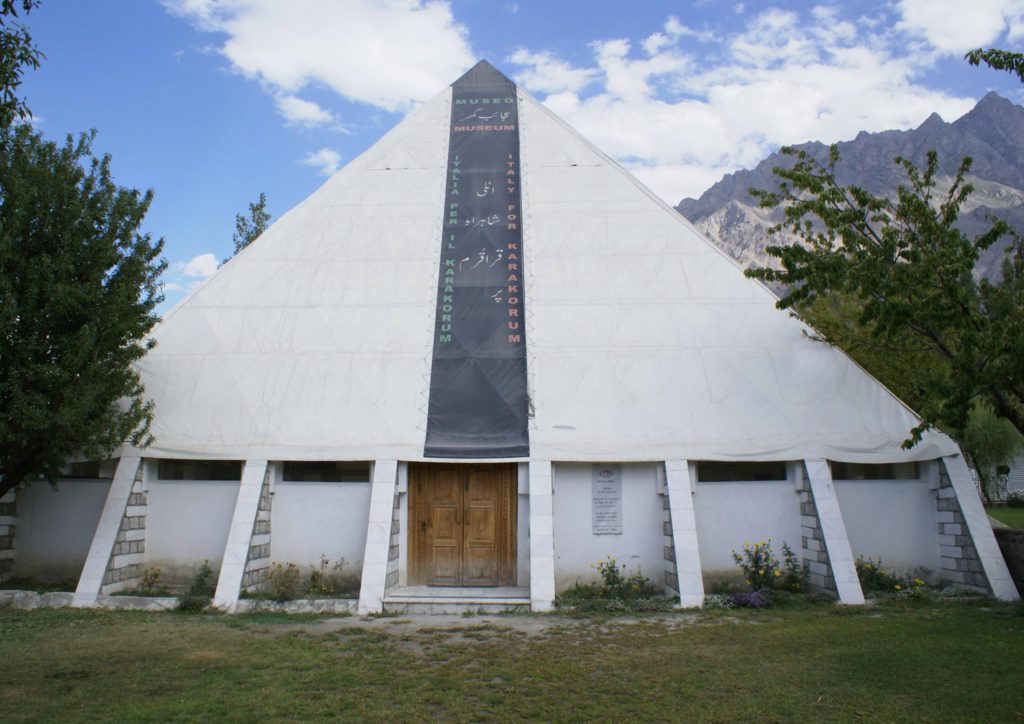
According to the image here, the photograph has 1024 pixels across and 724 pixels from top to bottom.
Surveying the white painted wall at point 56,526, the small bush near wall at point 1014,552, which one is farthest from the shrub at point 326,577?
the small bush near wall at point 1014,552

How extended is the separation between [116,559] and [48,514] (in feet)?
7.04

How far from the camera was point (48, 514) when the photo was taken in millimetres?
12312

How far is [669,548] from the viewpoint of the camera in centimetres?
1118

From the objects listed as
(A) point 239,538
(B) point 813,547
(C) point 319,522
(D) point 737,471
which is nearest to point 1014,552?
(B) point 813,547

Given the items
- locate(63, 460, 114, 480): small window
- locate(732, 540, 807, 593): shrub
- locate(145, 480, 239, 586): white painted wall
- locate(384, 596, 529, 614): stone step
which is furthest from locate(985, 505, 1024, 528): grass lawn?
locate(63, 460, 114, 480): small window

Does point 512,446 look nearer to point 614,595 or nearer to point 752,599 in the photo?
point 614,595

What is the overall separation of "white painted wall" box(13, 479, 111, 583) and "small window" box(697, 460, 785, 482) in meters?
10.1

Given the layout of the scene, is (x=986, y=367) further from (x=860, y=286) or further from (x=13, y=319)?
(x=13, y=319)

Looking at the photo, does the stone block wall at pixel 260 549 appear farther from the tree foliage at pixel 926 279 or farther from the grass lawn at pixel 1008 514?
the grass lawn at pixel 1008 514

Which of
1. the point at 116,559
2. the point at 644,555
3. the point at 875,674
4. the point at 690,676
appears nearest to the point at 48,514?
the point at 116,559

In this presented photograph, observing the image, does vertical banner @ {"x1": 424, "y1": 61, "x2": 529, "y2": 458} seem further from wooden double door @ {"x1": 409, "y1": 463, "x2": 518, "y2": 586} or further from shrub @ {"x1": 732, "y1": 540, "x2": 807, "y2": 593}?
shrub @ {"x1": 732, "y1": 540, "x2": 807, "y2": 593}

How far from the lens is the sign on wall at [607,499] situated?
1165 centimetres

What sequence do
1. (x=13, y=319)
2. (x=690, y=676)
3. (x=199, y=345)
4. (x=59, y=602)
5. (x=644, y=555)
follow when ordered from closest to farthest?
1. (x=690, y=676)
2. (x=13, y=319)
3. (x=59, y=602)
4. (x=644, y=555)
5. (x=199, y=345)

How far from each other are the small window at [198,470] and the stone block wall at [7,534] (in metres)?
2.58
